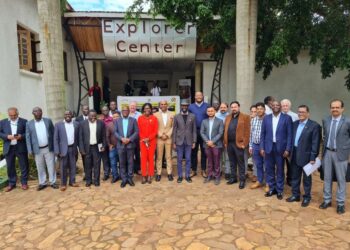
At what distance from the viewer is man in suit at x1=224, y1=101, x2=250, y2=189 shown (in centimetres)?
590

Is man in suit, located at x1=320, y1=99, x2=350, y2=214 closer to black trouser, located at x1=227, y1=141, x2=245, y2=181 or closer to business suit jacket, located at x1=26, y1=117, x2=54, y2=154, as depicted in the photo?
black trouser, located at x1=227, y1=141, x2=245, y2=181

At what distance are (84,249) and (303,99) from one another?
11.8 m

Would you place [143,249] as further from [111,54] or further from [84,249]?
[111,54]

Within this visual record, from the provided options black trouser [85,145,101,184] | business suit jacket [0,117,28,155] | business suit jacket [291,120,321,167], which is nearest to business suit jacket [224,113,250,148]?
business suit jacket [291,120,321,167]

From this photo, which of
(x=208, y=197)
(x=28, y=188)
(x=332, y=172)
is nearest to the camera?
(x=332, y=172)

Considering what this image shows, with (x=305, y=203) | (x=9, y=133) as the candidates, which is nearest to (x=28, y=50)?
(x=9, y=133)

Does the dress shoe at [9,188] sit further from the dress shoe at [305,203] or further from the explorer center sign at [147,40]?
the explorer center sign at [147,40]

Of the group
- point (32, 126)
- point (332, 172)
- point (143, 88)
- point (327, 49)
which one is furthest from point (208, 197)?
point (143, 88)

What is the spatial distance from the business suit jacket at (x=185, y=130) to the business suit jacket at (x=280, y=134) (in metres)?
1.46

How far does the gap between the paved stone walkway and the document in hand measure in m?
0.61

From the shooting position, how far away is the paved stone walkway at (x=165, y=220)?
398 centimetres

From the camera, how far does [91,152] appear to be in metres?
6.12

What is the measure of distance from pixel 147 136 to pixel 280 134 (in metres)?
2.60

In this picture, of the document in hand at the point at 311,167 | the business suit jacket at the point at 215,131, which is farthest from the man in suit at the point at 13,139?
the document in hand at the point at 311,167
